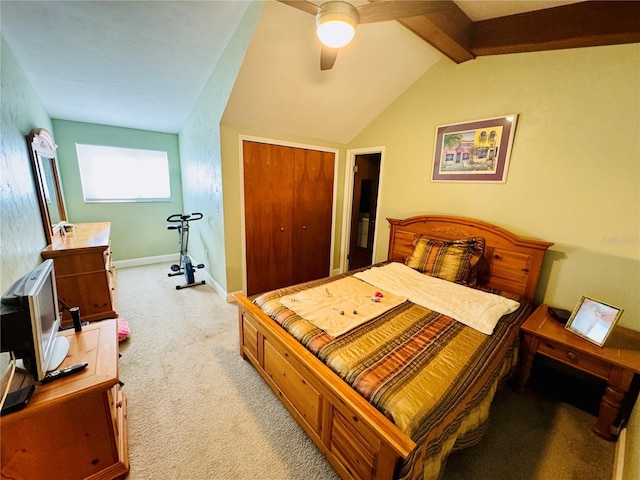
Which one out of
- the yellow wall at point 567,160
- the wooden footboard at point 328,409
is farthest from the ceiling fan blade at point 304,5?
the wooden footboard at point 328,409

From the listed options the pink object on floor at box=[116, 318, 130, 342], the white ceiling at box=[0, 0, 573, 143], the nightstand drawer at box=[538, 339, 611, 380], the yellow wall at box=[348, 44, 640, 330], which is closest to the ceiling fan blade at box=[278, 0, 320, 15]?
the white ceiling at box=[0, 0, 573, 143]

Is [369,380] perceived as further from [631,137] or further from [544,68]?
[544,68]

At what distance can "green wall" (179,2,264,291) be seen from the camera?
7.06ft

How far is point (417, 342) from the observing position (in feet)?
4.78

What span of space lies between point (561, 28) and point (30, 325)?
11.3 ft

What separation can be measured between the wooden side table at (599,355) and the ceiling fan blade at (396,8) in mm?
2064

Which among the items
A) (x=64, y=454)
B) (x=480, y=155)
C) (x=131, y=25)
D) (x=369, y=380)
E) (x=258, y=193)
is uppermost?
(x=131, y=25)

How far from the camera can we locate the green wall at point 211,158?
2152mm

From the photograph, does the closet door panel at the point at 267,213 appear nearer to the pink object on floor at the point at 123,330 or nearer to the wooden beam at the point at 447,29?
the pink object on floor at the point at 123,330

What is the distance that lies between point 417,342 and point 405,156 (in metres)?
2.27

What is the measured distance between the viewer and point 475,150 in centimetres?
244

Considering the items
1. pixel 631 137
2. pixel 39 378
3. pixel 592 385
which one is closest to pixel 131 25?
pixel 39 378

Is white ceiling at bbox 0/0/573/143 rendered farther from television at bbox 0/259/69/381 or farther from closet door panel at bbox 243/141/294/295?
television at bbox 0/259/69/381

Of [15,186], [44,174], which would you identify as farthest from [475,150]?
[44,174]
